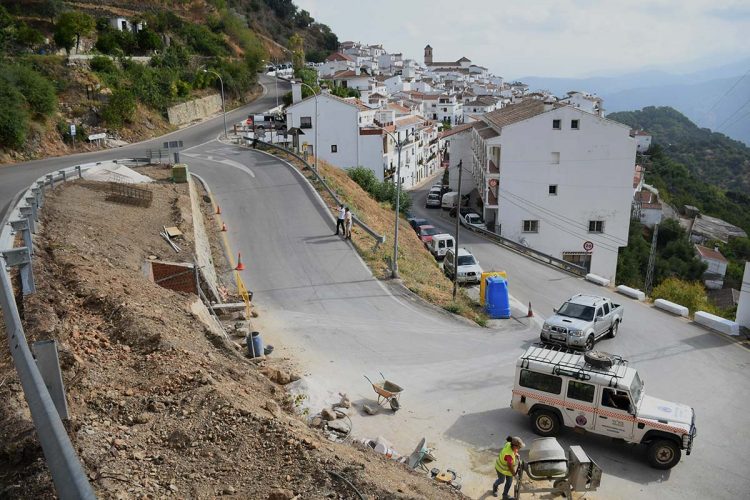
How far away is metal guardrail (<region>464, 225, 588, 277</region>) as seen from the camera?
33.1 m

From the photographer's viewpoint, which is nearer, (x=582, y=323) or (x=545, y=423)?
(x=545, y=423)

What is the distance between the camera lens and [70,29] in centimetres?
5372

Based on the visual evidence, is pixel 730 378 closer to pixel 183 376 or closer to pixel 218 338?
pixel 218 338

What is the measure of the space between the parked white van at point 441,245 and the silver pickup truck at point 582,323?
47.6 feet

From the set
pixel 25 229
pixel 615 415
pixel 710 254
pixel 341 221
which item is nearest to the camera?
pixel 615 415

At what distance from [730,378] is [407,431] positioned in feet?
33.8

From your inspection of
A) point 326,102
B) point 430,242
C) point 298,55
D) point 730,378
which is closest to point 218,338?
point 730,378

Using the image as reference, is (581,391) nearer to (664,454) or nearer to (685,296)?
(664,454)

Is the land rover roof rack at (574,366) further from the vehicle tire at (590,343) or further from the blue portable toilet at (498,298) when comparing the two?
the blue portable toilet at (498,298)

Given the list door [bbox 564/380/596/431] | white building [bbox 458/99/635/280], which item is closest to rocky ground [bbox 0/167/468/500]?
door [bbox 564/380/596/431]

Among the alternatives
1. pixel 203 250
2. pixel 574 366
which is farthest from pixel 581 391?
pixel 203 250

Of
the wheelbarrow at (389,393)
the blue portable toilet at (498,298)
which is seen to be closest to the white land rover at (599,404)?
the wheelbarrow at (389,393)

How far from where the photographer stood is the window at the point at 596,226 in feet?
144

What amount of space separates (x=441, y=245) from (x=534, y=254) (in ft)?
22.9
